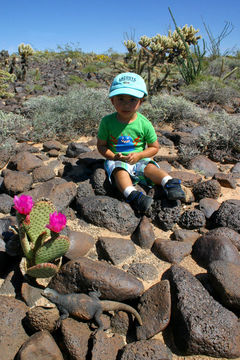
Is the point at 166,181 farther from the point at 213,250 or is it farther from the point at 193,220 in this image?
the point at 213,250

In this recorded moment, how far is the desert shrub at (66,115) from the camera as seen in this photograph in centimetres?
524

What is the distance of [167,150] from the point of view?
481 cm

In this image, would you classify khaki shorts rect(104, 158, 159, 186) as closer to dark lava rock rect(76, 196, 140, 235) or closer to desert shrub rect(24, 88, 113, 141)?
dark lava rock rect(76, 196, 140, 235)

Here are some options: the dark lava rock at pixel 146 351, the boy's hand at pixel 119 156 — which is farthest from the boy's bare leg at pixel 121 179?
the dark lava rock at pixel 146 351

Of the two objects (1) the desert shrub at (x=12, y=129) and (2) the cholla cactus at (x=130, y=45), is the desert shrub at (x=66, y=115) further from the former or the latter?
(2) the cholla cactus at (x=130, y=45)

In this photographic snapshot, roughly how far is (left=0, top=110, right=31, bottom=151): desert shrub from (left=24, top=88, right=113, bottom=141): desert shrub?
0.54ft

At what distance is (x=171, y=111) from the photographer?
20.5 ft

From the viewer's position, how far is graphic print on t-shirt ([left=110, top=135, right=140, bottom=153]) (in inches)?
133

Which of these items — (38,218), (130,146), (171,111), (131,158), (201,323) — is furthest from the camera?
(171,111)

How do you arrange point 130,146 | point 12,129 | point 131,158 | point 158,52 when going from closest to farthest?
point 131,158, point 130,146, point 12,129, point 158,52

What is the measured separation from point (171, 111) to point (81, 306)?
5.07 m

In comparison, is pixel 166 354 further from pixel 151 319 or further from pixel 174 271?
pixel 174 271

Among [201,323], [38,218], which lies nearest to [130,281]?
[201,323]

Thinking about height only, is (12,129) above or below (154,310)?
above
